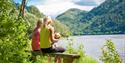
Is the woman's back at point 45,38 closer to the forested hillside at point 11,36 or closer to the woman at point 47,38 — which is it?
the woman at point 47,38

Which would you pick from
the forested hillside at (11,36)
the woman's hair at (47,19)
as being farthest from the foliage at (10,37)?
the woman's hair at (47,19)

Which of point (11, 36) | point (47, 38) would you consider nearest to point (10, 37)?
point (11, 36)

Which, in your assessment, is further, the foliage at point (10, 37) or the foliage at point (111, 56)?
the foliage at point (111, 56)

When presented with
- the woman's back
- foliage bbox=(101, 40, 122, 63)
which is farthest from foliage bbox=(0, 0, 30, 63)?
foliage bbox=(101, 40, 122, 63)

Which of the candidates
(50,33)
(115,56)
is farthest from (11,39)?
(115,56)

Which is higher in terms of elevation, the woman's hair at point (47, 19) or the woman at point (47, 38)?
the woman's hair at point (47, 19)

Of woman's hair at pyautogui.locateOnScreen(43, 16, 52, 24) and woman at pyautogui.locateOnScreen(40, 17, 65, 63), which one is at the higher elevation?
woman's hair at pyautogui.locateOnScreen(43, 16, 52, 24)

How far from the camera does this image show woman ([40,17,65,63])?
10.5 m

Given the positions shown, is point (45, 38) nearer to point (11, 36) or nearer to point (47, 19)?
point (47, 19)

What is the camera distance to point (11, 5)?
517 cm

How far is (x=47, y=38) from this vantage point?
35.1ft

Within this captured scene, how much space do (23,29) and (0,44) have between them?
0.41 metres

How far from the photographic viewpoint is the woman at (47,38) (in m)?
10.5

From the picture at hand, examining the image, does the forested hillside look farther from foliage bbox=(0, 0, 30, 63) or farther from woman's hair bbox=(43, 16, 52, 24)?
woman's hair bbox=(43, 16, 52, 24)
